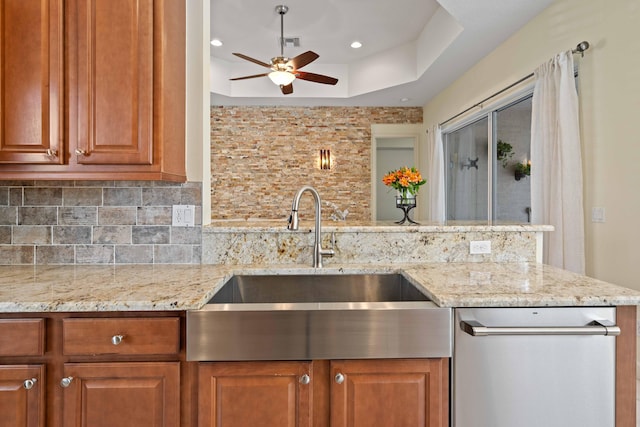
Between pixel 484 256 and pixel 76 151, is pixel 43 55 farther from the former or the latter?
pixel 484 256

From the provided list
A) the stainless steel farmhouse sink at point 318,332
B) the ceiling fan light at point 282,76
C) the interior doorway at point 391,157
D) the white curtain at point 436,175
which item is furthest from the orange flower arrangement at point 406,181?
the interior doorway at point 391,157

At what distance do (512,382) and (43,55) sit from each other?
2.09 m

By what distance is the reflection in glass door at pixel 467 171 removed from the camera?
4355 mm

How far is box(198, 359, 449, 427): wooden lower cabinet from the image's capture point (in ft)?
3.79

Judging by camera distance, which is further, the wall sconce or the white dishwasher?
the wall sconce

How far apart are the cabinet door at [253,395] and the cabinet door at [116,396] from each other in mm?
120

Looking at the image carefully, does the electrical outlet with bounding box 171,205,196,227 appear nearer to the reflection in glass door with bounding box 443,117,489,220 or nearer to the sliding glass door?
the sliding glass door

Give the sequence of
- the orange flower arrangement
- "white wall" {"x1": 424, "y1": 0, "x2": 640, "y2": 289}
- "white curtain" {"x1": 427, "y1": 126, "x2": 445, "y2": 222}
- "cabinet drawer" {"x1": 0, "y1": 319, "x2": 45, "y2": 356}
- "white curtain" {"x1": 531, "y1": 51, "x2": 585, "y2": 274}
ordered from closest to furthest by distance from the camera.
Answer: "cabinet drawer" {"x1": 0, "y1": 319, "x2": 45, "y2": 356}
the orange flower arrangement
"white wall" {"x1": 424, "y1": 0, "x2": 640, "y2": 289}
"white curtain" {"x1": 531, "y1": 51, "x2": 585, "y2": 274}
"white curtain" {"x1": 427, "y1": 126, "x2": 445, "y2": 222}

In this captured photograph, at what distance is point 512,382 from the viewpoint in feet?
3.82

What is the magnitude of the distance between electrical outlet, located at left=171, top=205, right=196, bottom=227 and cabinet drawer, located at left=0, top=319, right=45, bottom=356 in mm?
733

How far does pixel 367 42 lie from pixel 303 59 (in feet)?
4.82

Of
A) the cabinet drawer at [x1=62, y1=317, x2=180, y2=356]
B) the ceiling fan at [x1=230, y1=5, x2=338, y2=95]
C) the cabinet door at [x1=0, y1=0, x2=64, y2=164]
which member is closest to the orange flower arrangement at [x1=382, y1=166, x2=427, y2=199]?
the cabinet drawer at [x1=62, y1=317, x2=180, y2=356]

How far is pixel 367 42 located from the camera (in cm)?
467

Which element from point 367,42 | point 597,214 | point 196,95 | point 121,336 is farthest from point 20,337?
point 367,42
